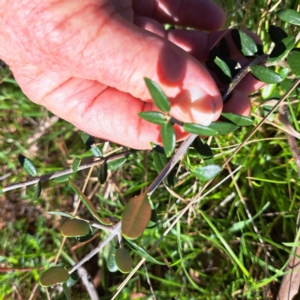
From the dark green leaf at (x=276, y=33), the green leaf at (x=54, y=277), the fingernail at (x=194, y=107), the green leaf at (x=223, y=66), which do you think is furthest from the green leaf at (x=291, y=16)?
the green leaf at (x=54, y=277)

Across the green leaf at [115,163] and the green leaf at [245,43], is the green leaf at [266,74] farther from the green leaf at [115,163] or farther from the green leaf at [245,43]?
the green leaf at [115,163]

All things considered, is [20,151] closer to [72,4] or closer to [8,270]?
[8,270]

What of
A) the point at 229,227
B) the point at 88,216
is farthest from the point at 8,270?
the point at 229,227

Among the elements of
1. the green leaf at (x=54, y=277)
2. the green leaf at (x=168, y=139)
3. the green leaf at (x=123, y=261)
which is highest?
the green leaf at (x=168, y=139)

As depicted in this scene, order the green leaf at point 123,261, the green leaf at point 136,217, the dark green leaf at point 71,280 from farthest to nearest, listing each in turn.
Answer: the dark green leaf at point 71,280, the green leaf at point 123,261, the green leaf at point 136,217

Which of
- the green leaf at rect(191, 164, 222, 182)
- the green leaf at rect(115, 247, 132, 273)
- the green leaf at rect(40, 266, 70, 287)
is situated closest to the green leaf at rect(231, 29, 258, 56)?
the green leaf at rect(191, 164, 222, 182)

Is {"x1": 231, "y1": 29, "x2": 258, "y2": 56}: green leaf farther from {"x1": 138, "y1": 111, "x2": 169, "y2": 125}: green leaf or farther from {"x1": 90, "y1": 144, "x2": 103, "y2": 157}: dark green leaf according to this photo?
{"x1": 90, "y1": 144, "x2": 103, "y2": 157}: dark green leaf
